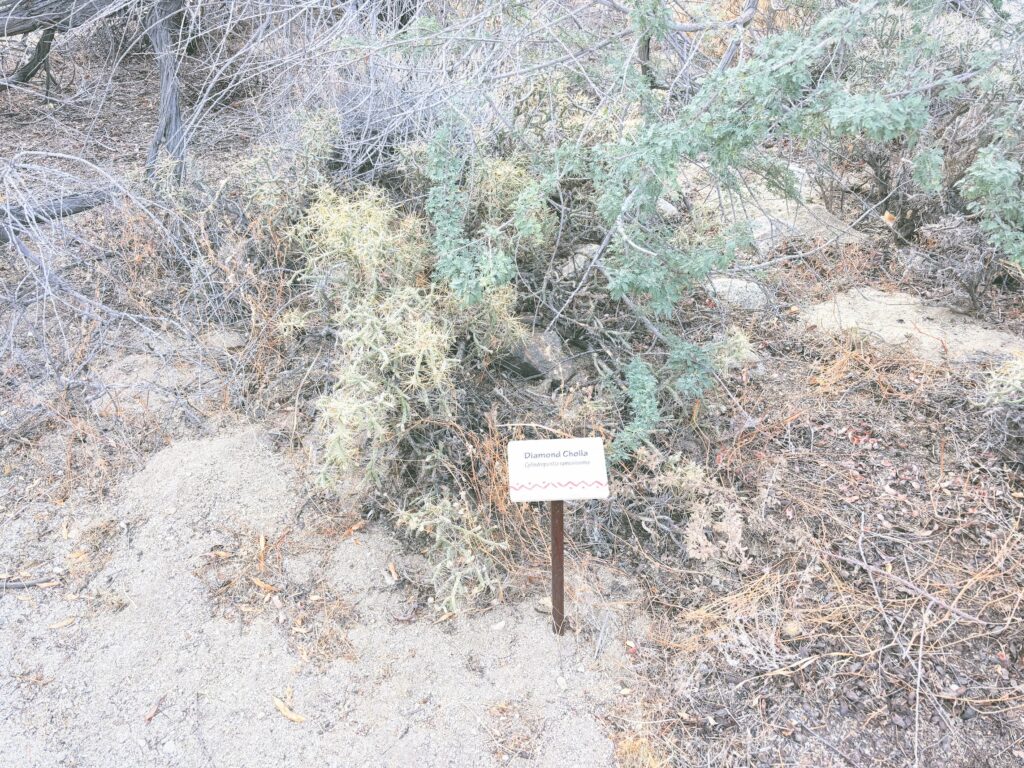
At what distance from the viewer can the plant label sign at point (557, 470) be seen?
2.23 meters

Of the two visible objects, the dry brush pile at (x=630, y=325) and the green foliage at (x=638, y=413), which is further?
the green foliage at (x=638, y=413)

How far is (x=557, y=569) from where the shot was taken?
2328mm

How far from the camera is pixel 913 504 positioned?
9.37 ft

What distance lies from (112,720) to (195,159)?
121 inches

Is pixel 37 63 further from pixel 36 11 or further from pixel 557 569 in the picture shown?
pixel 557 569

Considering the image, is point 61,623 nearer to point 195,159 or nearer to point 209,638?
point 209,638

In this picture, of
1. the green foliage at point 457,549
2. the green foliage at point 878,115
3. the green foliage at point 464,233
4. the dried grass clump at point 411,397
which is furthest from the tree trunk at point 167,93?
the green foliage at point 878,115

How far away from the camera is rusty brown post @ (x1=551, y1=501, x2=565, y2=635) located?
2.26 m

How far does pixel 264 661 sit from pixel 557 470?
1126 mm

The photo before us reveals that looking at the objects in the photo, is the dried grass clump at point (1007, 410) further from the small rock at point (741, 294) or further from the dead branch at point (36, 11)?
the dead branch at point (36, 11)

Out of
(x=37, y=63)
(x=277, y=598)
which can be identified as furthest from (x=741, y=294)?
(x=37, y=63)

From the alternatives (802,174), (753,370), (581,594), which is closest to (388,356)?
(581,594)

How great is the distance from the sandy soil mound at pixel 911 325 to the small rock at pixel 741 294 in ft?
0.84

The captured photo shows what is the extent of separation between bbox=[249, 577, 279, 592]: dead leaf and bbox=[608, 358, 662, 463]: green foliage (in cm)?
128
